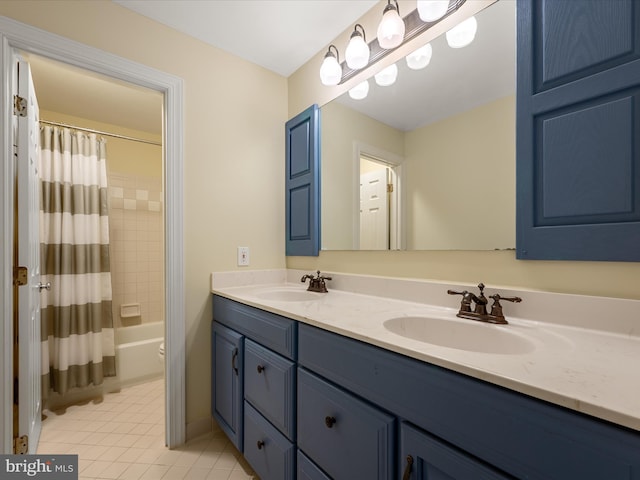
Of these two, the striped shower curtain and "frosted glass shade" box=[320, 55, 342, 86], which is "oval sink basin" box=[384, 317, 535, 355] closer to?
"frosted glass shade" box=[320, 55, 342, 86]

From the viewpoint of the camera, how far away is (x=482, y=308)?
987 millimetres

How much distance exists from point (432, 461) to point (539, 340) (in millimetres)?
423

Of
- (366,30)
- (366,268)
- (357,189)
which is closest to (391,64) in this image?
(366,30)

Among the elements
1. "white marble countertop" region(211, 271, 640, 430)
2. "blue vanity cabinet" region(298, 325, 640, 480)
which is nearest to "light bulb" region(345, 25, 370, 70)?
"white marble countertop" region(211, 271, 640, 430)

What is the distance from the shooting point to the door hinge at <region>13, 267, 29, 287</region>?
4.14 feet

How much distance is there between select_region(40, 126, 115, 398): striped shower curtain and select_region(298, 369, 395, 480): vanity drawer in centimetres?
196

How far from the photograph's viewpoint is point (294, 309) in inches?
44.9

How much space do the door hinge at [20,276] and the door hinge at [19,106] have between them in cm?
69

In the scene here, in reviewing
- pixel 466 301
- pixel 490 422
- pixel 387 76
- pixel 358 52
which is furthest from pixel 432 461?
pixel 358 52

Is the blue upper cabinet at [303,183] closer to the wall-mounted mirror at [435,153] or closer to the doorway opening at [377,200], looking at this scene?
the wall-mounted mirror at [435,153]

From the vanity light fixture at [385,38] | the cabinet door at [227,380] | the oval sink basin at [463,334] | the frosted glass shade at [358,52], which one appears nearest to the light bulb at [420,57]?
the vanity light fixture at [385,38]

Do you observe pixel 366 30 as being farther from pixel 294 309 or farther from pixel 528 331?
pixel 528 331

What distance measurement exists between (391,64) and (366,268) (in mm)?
1020

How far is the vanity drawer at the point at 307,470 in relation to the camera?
3.16 ft
